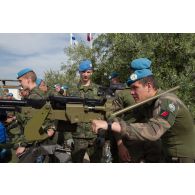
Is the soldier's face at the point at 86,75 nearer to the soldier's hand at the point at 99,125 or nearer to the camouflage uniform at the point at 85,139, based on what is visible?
the camouflage uniform at the point at 85,139

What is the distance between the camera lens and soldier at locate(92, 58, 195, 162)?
10.8 ft

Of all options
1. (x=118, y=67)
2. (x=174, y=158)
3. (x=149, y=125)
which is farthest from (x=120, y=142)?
(x=118, y=67)

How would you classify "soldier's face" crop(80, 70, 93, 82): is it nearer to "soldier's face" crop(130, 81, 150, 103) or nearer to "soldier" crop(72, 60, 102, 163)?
"soldier" crop(72, 60, 102, 163)

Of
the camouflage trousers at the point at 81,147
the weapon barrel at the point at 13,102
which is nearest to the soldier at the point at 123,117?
the camouflage trousers at the point at 81,147

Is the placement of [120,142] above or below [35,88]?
below

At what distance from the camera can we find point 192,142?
143 inches

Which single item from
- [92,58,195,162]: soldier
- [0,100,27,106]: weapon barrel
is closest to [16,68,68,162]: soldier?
[0,100,27,106]: weapon barrel

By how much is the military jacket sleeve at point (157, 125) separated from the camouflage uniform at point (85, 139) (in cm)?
236

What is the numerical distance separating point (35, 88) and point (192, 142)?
8.30 ft

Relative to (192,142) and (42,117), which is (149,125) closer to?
(192,142)

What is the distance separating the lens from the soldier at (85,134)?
5754mm

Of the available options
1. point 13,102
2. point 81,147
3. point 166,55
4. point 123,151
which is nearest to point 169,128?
point 123,151

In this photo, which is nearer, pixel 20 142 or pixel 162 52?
pixel 20 142

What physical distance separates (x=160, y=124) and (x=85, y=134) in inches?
104
